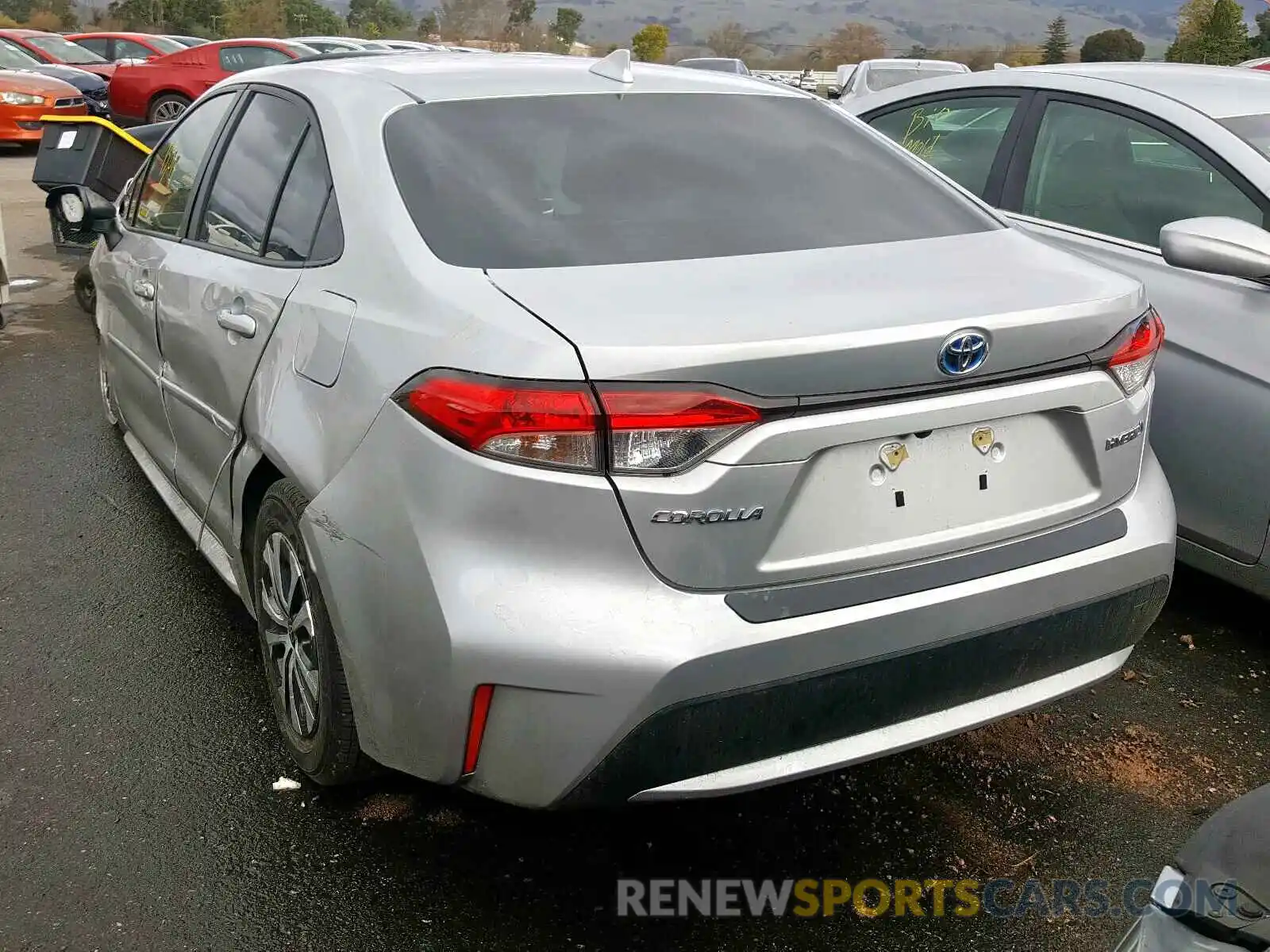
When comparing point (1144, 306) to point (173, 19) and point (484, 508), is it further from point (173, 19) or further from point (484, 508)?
point (173, 19)

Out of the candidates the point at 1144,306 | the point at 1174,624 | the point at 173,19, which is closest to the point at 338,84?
the point at 1144,306

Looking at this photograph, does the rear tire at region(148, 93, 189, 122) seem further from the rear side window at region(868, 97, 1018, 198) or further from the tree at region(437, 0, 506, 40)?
the tree at region(437, 0, 506, 40)

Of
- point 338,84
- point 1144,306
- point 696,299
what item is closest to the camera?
point 696,299

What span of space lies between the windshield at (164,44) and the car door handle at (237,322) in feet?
81.0

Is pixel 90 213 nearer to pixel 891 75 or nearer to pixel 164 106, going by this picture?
pixel 164 106

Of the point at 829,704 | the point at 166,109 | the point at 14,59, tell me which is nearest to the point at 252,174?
the point at 829,704

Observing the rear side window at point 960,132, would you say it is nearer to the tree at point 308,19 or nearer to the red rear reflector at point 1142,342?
the red rear reflector at point 1142,342

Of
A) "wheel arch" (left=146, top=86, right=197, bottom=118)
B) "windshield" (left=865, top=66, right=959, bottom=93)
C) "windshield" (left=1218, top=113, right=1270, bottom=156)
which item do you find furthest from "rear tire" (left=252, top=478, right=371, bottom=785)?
"windshield" (left=865, top=66, right=959, bottom=93)

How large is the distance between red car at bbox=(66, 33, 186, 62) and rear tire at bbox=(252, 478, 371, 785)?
25.7m

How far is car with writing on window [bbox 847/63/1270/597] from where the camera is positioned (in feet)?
10.4

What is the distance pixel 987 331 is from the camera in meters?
2.10

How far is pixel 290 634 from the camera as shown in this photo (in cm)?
267

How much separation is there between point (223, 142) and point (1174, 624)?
10.4 feet

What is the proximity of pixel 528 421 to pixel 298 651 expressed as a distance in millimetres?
1020
